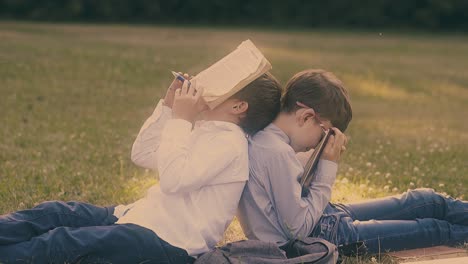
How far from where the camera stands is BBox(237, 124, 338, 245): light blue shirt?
12.3 feet

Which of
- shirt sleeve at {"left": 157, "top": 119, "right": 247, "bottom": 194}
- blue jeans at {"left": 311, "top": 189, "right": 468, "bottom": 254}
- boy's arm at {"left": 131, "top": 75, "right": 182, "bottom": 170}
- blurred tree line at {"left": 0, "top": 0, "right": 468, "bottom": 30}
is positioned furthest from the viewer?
blurred tree line at {"left": 0, "top": 0, "right": 468, "bottom": 30}

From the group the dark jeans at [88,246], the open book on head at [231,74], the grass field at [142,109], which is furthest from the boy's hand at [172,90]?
the grass field at [142,109]

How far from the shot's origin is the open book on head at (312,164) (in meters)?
3.83

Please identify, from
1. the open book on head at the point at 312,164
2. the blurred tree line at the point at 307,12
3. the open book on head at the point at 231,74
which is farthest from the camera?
the blurred tree line at the point at 307,12

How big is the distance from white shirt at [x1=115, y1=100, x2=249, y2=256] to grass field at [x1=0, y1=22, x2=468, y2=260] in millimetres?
879

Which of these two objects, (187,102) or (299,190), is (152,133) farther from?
(299,190)

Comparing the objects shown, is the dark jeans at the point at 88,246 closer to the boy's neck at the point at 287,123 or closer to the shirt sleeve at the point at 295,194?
the shirt sleeve at the point at 295,194

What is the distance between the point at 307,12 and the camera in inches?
1419

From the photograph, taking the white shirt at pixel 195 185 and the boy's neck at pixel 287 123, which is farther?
the boy's neck at pixel 287 123

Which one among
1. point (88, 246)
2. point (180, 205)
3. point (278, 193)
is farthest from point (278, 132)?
point (88, 246)

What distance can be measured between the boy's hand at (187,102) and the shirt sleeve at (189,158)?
45 millimetres

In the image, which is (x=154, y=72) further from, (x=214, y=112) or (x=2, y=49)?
(x=214, y=112)

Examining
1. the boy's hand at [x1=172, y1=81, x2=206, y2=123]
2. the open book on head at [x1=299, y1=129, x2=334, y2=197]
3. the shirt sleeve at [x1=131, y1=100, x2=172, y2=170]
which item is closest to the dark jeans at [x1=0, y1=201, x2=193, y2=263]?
the shirt sleeve at [x1=131, y1=100, x2=172, y2=170]

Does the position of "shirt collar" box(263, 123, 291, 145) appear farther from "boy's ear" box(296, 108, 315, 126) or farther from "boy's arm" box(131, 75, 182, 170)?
"boy's arm" box(131, 75, 182, 170)
